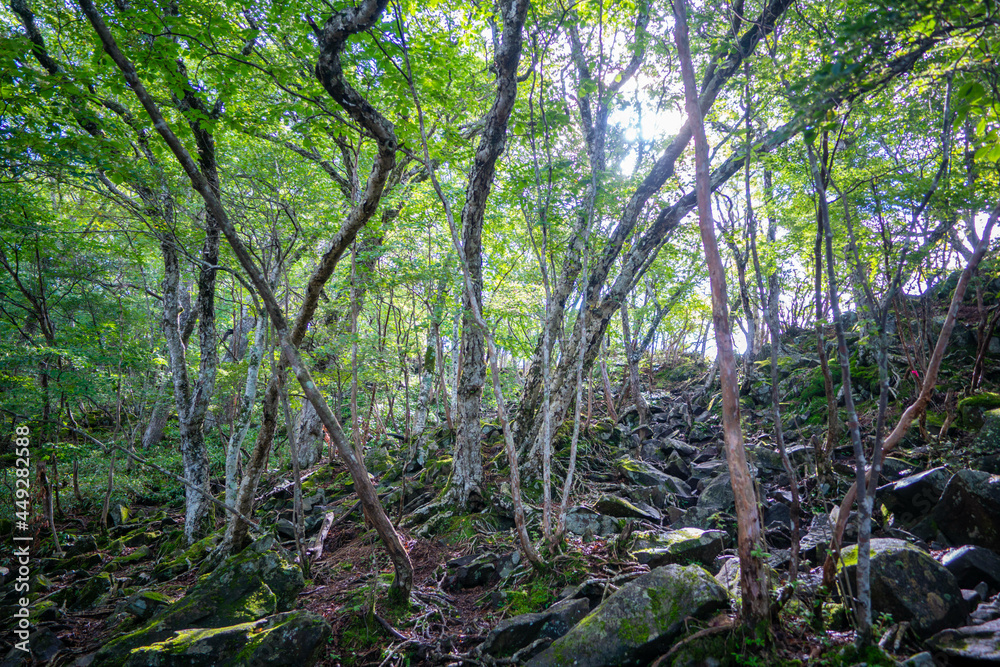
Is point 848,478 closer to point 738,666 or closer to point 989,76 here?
point 738,666

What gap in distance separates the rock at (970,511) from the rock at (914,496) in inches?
11.7

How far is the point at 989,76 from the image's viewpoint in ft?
9.68

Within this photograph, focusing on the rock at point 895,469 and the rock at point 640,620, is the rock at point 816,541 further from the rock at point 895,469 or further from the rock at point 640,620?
the rock at point 640,620

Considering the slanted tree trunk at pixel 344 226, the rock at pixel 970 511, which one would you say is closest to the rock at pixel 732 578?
the rock at pixel 970 511

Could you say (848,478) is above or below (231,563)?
above

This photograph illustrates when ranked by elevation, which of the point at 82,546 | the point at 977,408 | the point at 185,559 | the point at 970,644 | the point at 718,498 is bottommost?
the point at 82,546

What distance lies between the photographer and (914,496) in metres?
5.39

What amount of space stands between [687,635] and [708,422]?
9.26 m

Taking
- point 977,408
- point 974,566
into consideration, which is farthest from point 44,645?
point 977,408

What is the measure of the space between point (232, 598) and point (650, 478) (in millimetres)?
6406

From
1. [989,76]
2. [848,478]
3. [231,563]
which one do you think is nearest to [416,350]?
[231,563]

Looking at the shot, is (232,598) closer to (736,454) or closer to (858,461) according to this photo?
(736,454)

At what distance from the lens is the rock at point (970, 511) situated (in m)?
4.46

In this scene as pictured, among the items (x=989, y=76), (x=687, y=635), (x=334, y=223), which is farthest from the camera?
(x=334, y=223)
